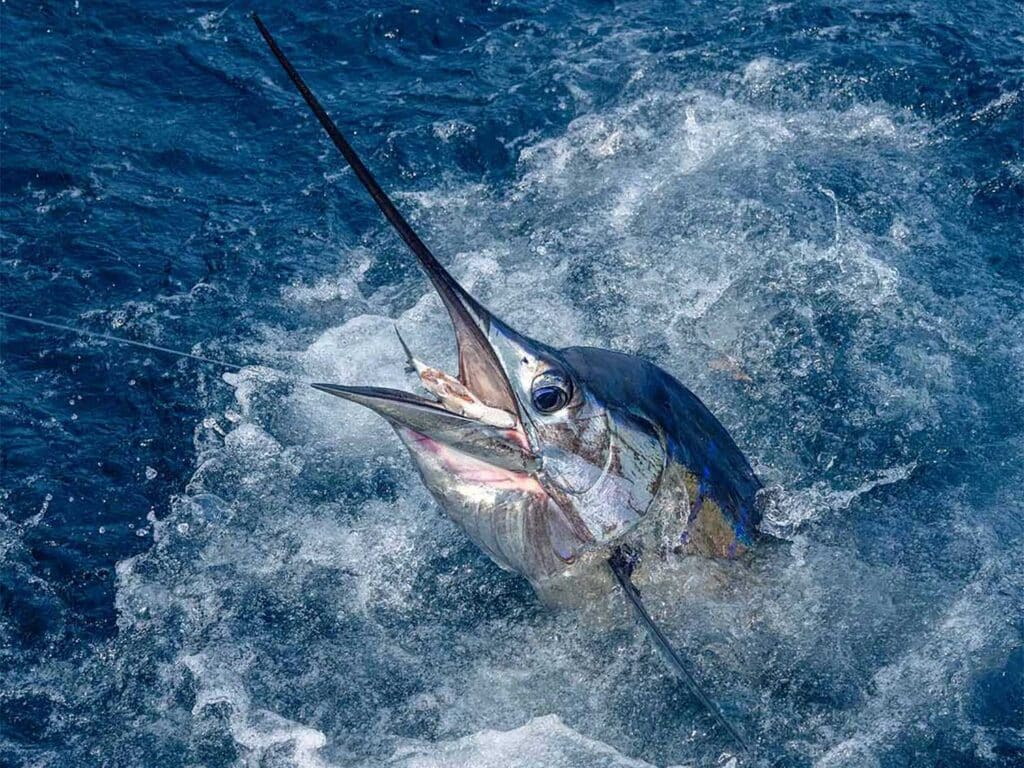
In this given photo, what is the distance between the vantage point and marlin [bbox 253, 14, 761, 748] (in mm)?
3639

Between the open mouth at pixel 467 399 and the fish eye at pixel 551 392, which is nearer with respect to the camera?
the open mouth at pixel 467 399

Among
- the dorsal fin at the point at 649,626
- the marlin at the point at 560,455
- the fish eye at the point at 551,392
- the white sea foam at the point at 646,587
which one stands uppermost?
the fish eye at the point at 551,392

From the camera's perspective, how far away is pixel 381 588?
4969 millimetres

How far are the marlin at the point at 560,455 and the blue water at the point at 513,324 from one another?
0.46 meters

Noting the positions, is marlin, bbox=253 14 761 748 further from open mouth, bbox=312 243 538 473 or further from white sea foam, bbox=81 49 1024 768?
Answer: white sea foam, bbox=81 49 1024 768

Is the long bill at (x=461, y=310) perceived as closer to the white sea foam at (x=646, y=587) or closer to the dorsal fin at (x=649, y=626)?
the dorsal fin at (x=649, y=626)

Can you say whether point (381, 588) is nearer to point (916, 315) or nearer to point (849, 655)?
point (849, 655)

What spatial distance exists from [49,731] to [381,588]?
1.42 meters

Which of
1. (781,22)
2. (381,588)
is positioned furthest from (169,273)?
(781,22)

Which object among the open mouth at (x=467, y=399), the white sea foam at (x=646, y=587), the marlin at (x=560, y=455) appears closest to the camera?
the open mouth at (x=467, y=399)

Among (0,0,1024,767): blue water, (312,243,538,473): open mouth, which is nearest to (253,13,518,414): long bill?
(312,243,538,473): open mouth

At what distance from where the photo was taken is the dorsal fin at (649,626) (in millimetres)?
3986

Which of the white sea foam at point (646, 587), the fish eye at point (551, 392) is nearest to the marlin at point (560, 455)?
the fish eye at point (551, 392)

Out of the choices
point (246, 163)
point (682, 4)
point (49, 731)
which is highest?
point (682, 4)
